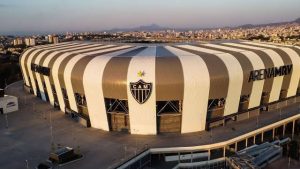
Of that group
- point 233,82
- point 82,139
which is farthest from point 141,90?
point 233,82

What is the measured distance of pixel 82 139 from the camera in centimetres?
3284

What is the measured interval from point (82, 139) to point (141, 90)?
313 inches

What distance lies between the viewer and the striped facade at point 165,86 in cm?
3247

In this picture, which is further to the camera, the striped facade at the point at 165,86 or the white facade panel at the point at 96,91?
the white facade panel at the point at 96,91

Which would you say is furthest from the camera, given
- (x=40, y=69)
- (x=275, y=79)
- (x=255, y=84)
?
(x=40, y=69)

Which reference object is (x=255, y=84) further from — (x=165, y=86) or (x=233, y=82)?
(x=165, y=86)

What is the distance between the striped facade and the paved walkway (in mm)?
1554

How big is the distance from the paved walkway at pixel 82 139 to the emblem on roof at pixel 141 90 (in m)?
4.10

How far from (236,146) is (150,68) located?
11755mm

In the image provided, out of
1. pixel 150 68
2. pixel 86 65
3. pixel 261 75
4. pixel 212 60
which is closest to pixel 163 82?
pixel 150 68

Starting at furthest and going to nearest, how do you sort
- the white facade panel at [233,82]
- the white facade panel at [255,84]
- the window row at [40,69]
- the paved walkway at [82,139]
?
the window row at [40,69] < the white facade panel at [255,84] < the white facade panel at [233,82] < the paved walkway at [82,139]

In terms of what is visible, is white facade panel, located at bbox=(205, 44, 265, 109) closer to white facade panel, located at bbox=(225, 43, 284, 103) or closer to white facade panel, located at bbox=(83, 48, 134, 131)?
white facade panel, located at bbox=(225, 43, 284, 103)

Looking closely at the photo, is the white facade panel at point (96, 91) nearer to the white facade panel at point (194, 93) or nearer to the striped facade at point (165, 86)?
the striped facade at point (165, 86)

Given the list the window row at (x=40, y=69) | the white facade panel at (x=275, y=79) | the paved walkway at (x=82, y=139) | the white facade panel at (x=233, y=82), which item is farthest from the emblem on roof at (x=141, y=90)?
the white facade panel at (x=275, y=79)
